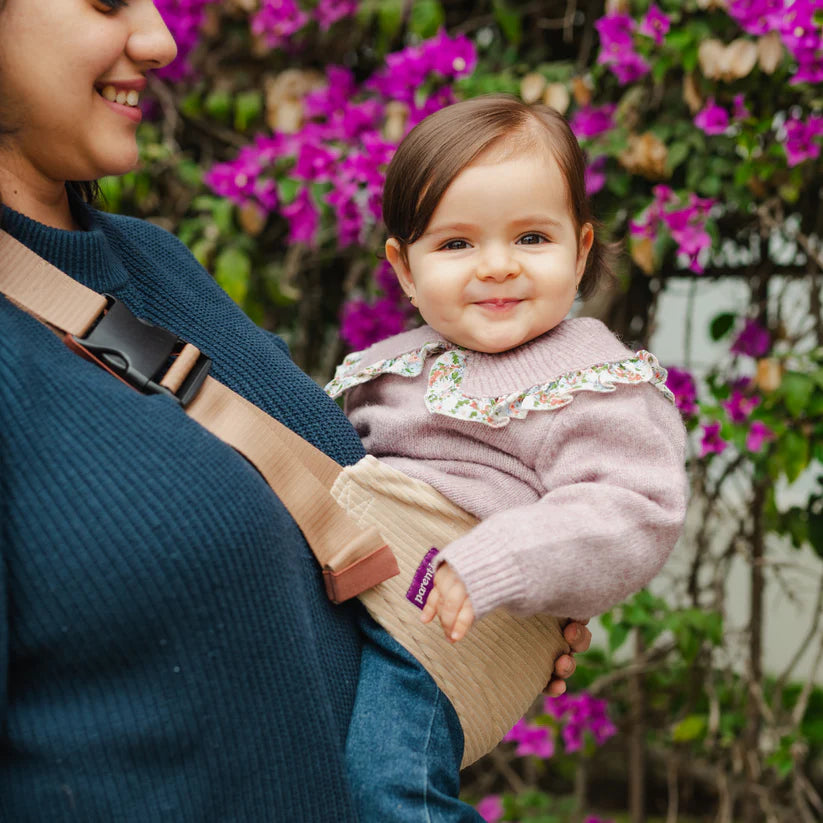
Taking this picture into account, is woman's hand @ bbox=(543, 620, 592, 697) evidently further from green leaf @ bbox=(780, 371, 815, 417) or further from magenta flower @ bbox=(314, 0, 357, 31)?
magenta flower @ bbox=(314, 0, 357, 31)

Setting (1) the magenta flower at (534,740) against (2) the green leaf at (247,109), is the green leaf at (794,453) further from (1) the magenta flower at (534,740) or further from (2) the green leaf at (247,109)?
(2) the green leaf at (247,109)

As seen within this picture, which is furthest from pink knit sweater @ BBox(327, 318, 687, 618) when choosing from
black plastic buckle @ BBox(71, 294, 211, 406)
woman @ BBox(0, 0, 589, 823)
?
black plastic buckle @ BBox(71, 294, 211, 406)

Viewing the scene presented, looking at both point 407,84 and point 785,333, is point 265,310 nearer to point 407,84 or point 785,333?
point 407,84

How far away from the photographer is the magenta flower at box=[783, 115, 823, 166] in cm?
220

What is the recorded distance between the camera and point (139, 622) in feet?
3.08

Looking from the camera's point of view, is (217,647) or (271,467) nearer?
(217,647)

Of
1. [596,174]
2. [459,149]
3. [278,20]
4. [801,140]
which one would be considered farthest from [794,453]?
[278,20]

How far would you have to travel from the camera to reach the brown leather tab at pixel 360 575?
1.12 m

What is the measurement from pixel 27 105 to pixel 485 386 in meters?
0.66

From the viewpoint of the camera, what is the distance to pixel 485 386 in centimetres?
130

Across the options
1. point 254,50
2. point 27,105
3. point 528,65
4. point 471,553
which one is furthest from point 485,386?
point 254,50

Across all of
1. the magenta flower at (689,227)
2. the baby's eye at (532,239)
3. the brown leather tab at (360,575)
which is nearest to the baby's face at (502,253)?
the baby's eye at (532,239)

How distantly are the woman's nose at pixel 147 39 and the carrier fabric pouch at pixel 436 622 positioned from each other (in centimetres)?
56

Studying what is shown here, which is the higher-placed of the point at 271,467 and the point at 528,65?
the point at 528,65
